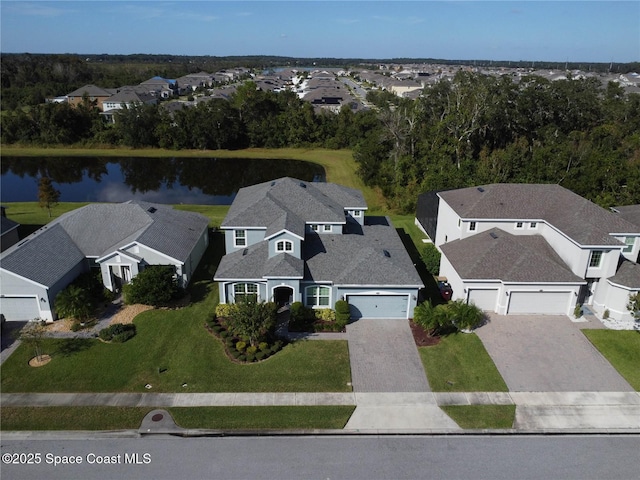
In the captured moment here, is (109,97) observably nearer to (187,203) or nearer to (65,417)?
(187,203)

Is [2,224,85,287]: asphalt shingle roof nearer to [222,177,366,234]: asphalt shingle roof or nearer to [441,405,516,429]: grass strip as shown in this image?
[222,177,366,234]: asphalt shingle roof

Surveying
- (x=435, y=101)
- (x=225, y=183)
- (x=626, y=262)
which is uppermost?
(x=435, y=101)

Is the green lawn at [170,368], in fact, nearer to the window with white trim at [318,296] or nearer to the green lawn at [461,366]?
the window with white trim at [318,296]

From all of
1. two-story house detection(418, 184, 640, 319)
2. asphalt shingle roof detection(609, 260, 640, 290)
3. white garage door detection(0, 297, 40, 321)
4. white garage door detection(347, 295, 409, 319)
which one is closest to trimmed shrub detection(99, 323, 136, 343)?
white garage door detection(0, 297, 40, 321)

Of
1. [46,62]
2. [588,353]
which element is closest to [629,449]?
[588,353]

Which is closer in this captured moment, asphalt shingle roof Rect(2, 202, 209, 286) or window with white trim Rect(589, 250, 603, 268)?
asphalt shingle roof Rect(2, 202, 209, 286)

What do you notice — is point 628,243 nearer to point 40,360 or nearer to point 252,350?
point 252,350

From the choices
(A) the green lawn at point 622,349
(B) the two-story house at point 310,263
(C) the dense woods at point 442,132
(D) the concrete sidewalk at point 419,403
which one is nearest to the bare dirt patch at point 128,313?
(B) the two-story house at point 310,263
